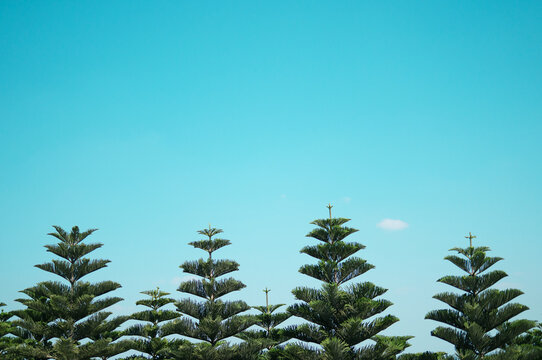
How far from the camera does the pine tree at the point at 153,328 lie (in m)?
15.6

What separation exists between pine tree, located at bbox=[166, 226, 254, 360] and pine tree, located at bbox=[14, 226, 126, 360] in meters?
2.50

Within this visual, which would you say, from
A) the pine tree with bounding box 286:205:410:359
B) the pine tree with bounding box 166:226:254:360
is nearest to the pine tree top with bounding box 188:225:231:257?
the pine tree with bounding box 166:226:254:360

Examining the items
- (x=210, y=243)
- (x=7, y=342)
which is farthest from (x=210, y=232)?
(x=7, y=342)

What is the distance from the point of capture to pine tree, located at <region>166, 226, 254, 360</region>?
1482 centimetres

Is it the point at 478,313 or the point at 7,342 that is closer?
the point at 478,313

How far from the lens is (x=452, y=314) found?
13586 millimetres

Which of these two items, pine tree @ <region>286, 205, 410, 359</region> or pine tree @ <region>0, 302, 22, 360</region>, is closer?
pine tree @ <region>286, 205, 410, 359</region>

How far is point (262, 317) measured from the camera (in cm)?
1606

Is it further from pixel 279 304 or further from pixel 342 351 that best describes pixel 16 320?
pixel 342 351

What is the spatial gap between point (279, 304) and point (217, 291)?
2455 millimetres

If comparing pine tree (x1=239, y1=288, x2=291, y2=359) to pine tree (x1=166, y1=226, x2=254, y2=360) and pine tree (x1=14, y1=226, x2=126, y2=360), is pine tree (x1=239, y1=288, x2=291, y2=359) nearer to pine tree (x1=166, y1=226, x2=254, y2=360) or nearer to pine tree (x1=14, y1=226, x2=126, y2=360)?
pine tree (x1=166, y1=226, x2=254, y2=360)

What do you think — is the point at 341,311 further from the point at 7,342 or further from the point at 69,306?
the point at 7,342

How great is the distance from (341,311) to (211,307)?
14.0 ft

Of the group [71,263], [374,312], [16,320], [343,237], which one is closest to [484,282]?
[374,312]
